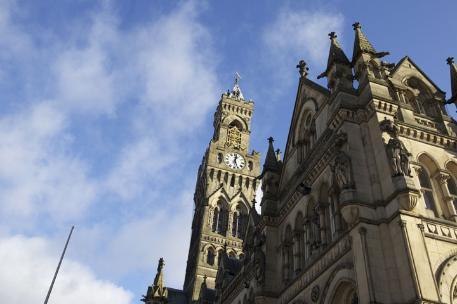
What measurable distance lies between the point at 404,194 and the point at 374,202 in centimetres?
148

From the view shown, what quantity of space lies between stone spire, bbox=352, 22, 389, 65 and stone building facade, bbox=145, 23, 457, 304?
74mm

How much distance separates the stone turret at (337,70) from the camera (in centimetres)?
2193

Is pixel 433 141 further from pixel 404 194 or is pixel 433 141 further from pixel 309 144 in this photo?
pixel 309 144

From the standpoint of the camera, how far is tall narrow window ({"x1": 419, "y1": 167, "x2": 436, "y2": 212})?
18.2m

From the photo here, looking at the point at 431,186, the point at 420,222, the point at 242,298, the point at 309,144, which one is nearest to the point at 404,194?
the point at 420,222

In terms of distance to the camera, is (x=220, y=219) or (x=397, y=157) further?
(x=220, y=219)

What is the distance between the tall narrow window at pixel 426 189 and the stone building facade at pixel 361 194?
0.17 feet

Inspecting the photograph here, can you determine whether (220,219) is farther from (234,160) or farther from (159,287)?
(159,287)

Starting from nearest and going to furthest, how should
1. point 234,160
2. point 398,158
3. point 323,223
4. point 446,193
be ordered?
1. point 398,158
2. point 446,193
3. point 323,223
4. point 234,160

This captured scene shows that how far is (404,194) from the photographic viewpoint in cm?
1570

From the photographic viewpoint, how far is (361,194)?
56.6 feet

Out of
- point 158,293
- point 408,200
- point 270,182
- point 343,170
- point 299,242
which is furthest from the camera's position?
point 158,293

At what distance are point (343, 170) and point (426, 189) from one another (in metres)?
3.78

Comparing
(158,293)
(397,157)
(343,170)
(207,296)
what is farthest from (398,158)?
(207,296)
